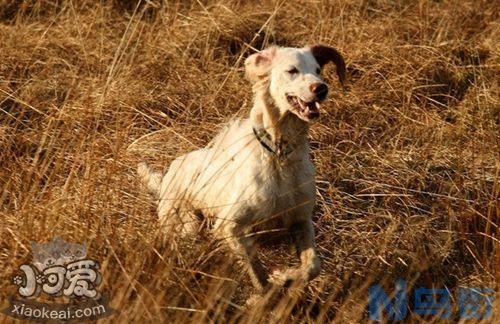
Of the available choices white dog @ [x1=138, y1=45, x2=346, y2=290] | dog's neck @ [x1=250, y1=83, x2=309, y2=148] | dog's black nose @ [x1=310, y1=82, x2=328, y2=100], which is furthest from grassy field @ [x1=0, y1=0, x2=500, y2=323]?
dog's black nose @ [x1=310, y1=82, x2=328, y2=100]

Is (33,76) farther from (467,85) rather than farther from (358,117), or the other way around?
(467,85)

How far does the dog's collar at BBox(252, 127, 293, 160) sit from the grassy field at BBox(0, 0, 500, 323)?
0.45m

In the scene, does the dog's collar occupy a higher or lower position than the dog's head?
lower

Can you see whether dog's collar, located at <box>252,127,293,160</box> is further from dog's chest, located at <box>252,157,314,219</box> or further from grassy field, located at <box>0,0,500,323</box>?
grassy field, located at <box>0,0,500,323</box>

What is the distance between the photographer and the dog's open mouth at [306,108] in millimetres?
3853

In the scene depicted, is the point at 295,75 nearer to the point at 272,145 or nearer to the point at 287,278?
the point at 272,145

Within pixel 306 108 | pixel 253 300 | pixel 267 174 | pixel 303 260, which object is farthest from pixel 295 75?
pixel 253 300

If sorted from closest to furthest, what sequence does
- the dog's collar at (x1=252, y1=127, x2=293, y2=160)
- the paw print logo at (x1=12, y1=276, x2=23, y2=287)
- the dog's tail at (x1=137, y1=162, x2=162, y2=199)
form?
the paw print logo at (x1=12, y1=276, x2=23, y2=287), the dog's collar at (x1=252, y1=127, x2=293, y2=160), the dog's tail at (x1=137, y1=162, x2=162, y2=199)

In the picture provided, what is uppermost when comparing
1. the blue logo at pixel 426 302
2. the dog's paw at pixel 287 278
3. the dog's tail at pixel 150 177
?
the dog's tail at pixel 150 177

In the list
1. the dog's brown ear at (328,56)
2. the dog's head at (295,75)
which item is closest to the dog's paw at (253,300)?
the dog's head at (295,75)

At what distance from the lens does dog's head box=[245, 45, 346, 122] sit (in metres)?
3.84

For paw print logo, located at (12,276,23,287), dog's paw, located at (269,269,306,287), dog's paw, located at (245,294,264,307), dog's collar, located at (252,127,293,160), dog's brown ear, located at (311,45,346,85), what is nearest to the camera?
paw print logo, located at (12,276,23,287)

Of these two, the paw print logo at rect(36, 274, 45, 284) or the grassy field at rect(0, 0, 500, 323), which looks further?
the grassy field at rect(0, 0, 500, 323)

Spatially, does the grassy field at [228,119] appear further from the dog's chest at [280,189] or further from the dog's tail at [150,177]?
the dog's chest at [280,189]
